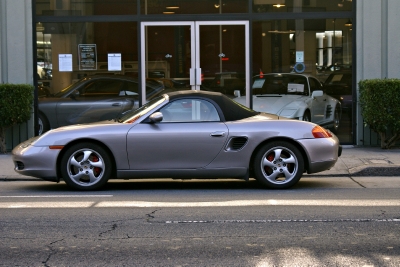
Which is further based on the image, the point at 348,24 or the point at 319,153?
the point at 348,24

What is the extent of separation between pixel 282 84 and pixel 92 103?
3.85 m

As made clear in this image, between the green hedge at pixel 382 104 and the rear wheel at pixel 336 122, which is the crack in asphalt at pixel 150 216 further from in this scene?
the rear wheel at pixel 336 122

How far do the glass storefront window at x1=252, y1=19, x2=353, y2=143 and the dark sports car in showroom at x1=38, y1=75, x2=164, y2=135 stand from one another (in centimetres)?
227

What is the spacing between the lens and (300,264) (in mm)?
5391

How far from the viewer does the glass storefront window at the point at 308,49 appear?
14094 mm

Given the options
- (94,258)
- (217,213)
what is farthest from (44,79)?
(94,258)

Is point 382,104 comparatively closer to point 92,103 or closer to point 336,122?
point 336,122

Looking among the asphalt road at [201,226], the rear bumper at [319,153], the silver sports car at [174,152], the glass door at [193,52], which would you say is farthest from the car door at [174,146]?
the glass door at [193,52]

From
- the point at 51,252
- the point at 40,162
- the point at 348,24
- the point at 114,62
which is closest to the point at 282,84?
the point at 348,24

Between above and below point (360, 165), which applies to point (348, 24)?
above

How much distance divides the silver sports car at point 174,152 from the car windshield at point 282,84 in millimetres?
4823

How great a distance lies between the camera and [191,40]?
14094mm

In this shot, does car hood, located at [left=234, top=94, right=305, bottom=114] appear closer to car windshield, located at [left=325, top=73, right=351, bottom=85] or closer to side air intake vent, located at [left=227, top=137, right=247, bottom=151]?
car windshield, located at [left=325, top=73, right=351, bottom=85]

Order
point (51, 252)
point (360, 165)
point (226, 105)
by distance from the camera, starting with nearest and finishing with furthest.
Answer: point (51, 252) < point (226, 105) < point (360, 165)
